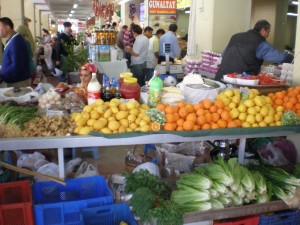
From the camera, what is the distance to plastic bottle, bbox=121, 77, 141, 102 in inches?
Answer: 143

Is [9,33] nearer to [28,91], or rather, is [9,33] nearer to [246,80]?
[28,91]

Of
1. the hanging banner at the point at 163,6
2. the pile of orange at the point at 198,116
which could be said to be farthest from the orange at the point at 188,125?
the hanging banner at the point at 163,6

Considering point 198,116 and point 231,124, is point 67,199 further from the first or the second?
point 231,124

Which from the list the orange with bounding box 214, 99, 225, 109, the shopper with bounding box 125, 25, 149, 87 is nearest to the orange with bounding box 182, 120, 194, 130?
the orange with bounding box 214, 99, 225, 109

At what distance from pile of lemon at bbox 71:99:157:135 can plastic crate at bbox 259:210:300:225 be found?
122 centimetres

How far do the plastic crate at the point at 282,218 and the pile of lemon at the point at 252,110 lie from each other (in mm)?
784

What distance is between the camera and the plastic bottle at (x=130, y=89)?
3.63 meters

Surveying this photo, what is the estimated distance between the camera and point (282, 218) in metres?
3.09

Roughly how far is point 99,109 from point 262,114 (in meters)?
1.48

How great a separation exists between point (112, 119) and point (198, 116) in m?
0.77

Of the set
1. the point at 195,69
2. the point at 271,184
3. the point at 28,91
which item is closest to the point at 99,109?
the point at 28,91

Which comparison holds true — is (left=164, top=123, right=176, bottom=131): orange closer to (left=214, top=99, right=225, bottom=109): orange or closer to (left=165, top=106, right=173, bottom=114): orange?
(left=165, top=106, right=173, bottom=114): orange

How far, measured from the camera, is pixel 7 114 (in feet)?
10.4

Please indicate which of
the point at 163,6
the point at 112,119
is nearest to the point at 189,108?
the point at 112,119
